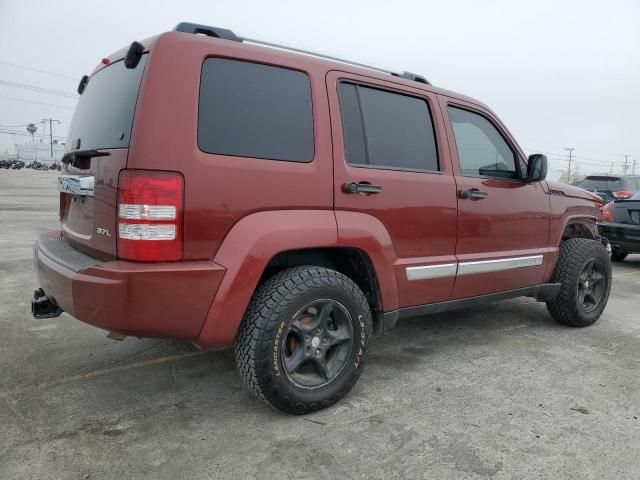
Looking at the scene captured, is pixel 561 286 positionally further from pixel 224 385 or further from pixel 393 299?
pixel 224 385

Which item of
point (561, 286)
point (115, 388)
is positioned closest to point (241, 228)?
point (115, 388)

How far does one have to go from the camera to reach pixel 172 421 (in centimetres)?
259

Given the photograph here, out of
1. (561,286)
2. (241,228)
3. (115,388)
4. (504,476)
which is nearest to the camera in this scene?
(504,476)

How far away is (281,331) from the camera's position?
2.50 meters

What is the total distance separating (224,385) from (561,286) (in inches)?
116

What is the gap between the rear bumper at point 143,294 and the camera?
2184 mm

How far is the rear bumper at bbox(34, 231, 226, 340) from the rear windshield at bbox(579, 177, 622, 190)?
14896 mm

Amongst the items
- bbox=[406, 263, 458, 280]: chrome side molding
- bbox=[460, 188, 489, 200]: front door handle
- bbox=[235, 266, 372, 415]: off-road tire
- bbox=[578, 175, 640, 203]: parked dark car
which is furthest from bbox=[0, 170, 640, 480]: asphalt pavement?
bbox=[578, 175, 640, 203]: parked dark car

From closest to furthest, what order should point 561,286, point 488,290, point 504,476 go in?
point 504,476 < point 488,290 < point 561,286

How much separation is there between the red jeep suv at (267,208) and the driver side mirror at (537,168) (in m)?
0.34

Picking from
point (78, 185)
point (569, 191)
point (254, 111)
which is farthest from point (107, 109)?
point (569, 191)

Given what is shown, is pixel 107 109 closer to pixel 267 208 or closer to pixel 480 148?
pixel 267 208

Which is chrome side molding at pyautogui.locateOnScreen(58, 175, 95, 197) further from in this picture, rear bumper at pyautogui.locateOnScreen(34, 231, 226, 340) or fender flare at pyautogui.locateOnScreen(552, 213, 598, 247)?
fender flare at pyautogui.locateOnScreen(552, 213, 598, 247)

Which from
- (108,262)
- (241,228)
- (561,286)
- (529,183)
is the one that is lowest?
(561,286)
